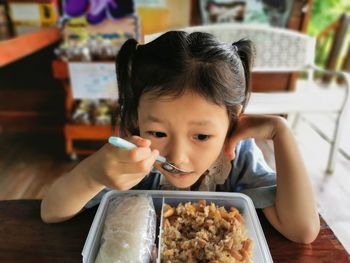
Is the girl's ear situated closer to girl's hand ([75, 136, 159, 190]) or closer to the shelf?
girl's hand ([75, 136, 159, 190])

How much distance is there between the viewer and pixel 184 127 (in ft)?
1.84

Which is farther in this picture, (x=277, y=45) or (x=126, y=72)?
(x=277, y=45)

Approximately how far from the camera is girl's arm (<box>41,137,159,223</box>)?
0.46 meters

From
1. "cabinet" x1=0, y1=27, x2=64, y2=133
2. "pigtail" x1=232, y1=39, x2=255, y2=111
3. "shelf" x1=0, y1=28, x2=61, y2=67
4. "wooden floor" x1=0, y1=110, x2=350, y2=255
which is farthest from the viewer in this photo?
"cabinet" x1=0, y1=27, x2=64, y2=133

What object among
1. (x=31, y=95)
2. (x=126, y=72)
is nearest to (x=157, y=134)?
(x=126, y=72)

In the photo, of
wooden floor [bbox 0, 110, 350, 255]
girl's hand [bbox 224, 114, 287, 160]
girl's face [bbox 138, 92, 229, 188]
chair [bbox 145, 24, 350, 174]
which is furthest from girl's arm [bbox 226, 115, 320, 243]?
chair [bbox 145, 24, 350, 174]

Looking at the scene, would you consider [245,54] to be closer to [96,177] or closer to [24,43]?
[96,177]

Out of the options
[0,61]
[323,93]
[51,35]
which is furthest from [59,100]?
[323,93]

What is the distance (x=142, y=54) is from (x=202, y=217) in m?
0.32

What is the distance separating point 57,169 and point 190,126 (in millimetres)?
1676

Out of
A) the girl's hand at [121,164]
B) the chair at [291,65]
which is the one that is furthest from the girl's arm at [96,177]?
the chair at [291,65]

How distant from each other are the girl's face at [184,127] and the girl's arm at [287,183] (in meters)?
0.11

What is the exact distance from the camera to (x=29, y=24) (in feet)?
6.33

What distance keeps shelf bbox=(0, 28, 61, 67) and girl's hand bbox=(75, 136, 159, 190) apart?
1.16m
